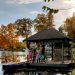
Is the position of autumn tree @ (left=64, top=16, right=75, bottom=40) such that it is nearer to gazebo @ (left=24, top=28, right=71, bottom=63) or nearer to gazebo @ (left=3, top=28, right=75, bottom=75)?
gazebo @ (left=24, top=28, right=71, bottom=63)

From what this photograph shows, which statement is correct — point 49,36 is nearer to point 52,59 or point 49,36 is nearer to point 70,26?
point 52,59

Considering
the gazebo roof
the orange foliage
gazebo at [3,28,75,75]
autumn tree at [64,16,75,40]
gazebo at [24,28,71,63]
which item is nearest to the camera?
gazebo at [3,28,75,75]

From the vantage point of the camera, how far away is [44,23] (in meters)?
73.4

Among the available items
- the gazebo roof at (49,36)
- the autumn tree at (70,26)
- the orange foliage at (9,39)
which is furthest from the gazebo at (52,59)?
the orange foliage at (9,39)

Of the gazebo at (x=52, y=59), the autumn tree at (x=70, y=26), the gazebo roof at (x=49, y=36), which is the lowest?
the gazebo at (x=52, y=59)

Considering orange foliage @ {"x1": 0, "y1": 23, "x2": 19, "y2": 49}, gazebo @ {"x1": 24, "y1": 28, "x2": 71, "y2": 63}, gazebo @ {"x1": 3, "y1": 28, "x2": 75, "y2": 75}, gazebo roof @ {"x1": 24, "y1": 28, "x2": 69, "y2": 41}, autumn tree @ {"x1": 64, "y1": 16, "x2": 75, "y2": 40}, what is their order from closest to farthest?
gazebo @ {"x1": 3, "y1": 28, "x2": 75, "y2": 75} → gazebo @ {"x1": 24, "y1": 28, "x2": 71, "y2": 63} → gazebo roof @ {"x1": 24, "y1": 28, "x2": 69, "y2": 41} → autumn tree @ {"x1": 64, "y1": 16, "x2": 75, "y2": 40} → orange foliage @ {"x1": 0, "y1": 23, "x2": 19, "y2": 49}

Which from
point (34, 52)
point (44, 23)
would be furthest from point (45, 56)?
point (44, 23)

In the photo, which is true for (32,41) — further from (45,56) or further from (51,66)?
(51,66)

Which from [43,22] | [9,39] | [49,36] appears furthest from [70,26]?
[49,36]

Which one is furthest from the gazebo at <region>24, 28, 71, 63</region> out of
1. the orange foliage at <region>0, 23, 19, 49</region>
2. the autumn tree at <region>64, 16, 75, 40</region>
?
the orange foliage at <region>0, 23, 19, 49</region>

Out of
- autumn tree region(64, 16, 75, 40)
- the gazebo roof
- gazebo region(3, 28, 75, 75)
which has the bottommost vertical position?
gazebo region(3, 28, 75, 75)

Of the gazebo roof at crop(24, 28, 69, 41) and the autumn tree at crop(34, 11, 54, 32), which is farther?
the autumn tree at crop(34, 11, 54, 32)

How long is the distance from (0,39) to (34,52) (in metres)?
59.7

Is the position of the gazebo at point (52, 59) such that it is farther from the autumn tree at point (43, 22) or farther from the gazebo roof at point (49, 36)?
the autumn tree at point (43, 22)
